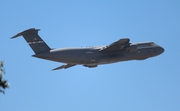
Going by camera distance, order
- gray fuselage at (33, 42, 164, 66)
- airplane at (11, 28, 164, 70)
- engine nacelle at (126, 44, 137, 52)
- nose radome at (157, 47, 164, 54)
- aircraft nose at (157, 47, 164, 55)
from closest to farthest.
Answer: gray fuselage at (33, 42, 164, 66) → airplane at (11, 28, 164, 70) → engine nacelle at (126, 44, 137, 52) → aircraft nose at (157, 47, 164, 55) → nose radome at (157, 47, 164, 54)

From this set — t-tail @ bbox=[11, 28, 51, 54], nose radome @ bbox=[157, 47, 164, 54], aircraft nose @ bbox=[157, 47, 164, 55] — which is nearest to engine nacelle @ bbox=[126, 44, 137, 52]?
aircraft nose @ bbox=[157, 47, 164, 55]

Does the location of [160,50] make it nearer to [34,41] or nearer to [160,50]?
[160,50]

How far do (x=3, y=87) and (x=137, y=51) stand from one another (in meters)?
30.6

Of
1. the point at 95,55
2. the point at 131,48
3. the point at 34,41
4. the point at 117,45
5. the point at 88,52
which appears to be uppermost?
the point at 34,41

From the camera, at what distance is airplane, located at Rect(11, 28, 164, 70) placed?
37125 mm

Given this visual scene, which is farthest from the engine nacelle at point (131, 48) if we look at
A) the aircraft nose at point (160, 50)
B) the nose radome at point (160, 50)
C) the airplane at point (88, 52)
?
the nose radome at point (160, 50)

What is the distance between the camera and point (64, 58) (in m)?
37.2

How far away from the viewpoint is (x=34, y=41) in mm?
38188

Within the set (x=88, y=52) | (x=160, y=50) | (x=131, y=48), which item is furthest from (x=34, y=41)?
(x=160, y=50)

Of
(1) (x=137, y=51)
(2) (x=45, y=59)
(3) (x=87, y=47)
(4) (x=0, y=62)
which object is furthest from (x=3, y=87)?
(1) (x=137, y=51)

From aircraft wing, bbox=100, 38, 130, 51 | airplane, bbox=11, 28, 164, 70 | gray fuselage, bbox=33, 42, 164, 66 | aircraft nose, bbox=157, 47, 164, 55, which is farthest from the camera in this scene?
aircraft nose, bbox=157, 47, 164, 55

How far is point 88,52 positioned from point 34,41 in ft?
19.5

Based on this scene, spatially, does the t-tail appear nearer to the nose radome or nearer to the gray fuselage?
the gray fuselage

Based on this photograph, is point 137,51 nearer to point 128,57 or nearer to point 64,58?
point 128,57
